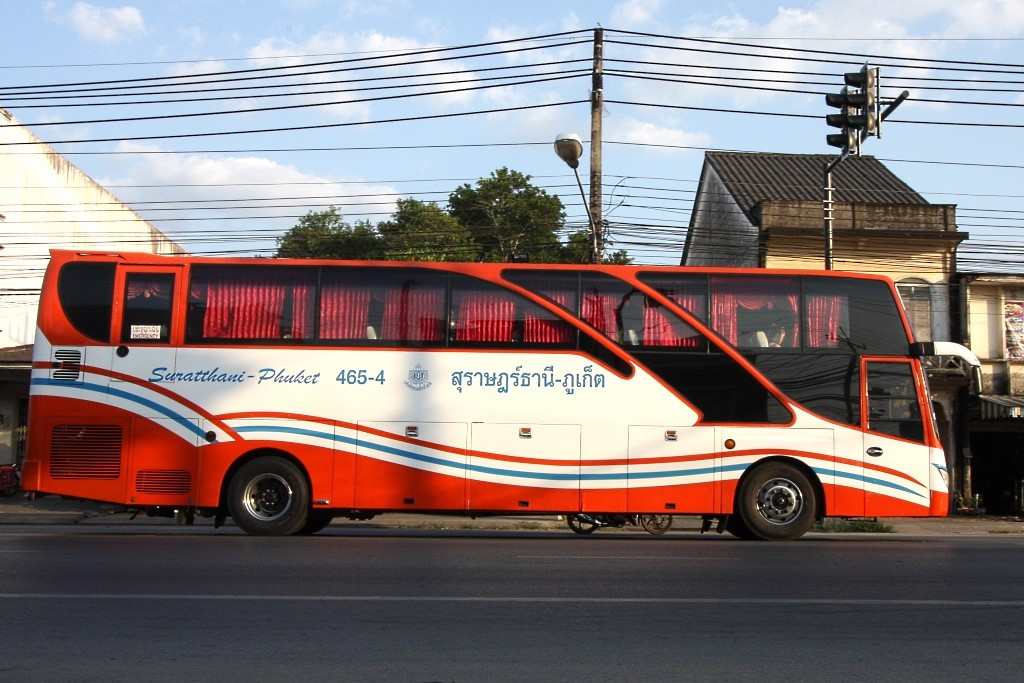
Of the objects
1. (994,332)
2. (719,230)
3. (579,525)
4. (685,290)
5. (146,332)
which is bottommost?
(579,525)

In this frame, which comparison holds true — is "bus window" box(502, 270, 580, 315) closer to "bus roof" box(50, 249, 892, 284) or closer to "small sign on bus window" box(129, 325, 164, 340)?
"bus roof" box(50, 249, 892, 284)

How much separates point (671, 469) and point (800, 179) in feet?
75.6

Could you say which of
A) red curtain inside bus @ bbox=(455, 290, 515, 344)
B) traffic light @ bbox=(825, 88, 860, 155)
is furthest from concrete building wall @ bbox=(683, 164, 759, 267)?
red curtain inside bus @ bbox=(455, 290, 515, 344)

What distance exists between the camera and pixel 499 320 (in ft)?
46.2

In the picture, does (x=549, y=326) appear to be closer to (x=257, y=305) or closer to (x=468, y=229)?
(x=257, y=305)

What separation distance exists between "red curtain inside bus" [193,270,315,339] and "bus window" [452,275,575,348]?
203cm

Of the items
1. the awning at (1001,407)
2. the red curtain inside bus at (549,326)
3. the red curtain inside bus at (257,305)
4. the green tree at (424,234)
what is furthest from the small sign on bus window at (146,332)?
the green tree at (424,234)

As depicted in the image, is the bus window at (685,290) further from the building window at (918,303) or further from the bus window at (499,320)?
the building window at (918,303)

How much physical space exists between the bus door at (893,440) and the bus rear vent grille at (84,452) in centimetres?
1014

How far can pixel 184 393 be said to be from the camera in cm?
1395

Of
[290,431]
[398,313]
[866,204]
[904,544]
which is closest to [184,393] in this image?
[290,431]

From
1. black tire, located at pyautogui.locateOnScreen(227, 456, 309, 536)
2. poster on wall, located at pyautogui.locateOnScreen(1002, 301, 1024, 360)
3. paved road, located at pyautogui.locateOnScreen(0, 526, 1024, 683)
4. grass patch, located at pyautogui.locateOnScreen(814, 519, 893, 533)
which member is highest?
poster on wall, located at pyautogui.locateOnScreen(1002, 301, 1024, 360)

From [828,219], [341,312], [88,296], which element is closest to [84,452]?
[88,296]

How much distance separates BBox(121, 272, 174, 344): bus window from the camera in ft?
45.8
